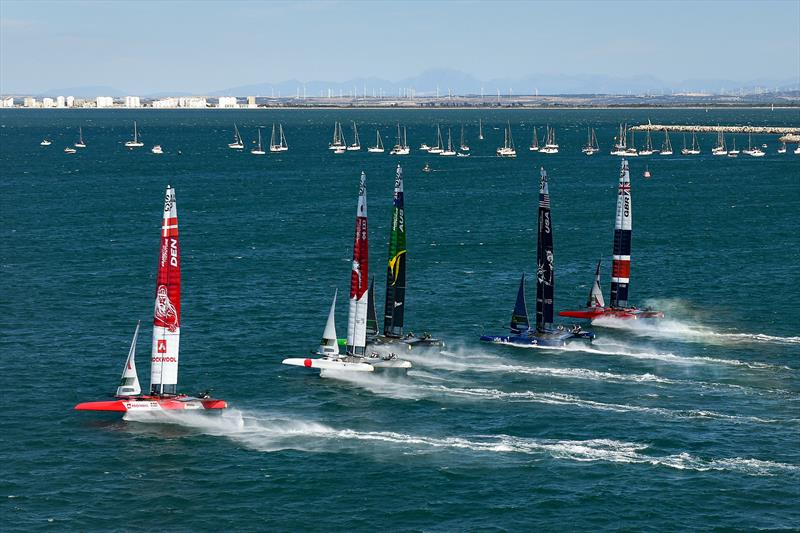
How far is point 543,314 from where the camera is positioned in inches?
4053

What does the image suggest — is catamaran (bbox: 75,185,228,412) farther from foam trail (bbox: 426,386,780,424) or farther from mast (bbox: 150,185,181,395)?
foam trail (bbox: 426,386,780,424)

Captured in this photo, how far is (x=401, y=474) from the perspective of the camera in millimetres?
68688

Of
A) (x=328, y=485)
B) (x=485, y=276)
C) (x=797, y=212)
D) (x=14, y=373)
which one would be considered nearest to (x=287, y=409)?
(x=328, y=485)

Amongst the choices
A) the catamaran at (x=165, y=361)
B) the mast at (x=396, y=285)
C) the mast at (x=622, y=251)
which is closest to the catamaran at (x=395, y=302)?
the mast at (x=396, y=285)

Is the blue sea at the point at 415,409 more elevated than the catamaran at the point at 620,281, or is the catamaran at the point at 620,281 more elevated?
the catamaran at the point at 620,281

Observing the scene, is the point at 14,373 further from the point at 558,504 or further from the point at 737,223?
the point at 737,223

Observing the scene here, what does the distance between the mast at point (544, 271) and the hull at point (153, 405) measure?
34.4 meters

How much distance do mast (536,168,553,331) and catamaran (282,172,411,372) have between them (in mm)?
17331

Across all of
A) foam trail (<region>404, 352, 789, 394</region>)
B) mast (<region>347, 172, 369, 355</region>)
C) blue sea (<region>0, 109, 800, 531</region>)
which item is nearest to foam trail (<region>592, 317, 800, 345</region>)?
blue sea (<region>0, 109, 800, 531</region>)

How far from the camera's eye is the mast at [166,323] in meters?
77.2

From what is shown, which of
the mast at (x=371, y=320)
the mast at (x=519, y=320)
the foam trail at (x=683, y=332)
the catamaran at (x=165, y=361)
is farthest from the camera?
the mast at (x=519, y=320)

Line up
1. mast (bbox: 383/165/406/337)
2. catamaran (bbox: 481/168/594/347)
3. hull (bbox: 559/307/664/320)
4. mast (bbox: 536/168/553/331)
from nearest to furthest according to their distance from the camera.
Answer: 1. mast (bbox: 383/165/406/337)
2. catamaran (bbox: 481/168/594/347)
3. mast (bbox: 536/168/553/331)
4. hull (bbox: 559/307/664/320)

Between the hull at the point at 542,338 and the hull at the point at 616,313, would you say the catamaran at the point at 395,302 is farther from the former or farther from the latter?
the hull at the point at 616,313

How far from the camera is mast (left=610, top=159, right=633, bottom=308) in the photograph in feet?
369
